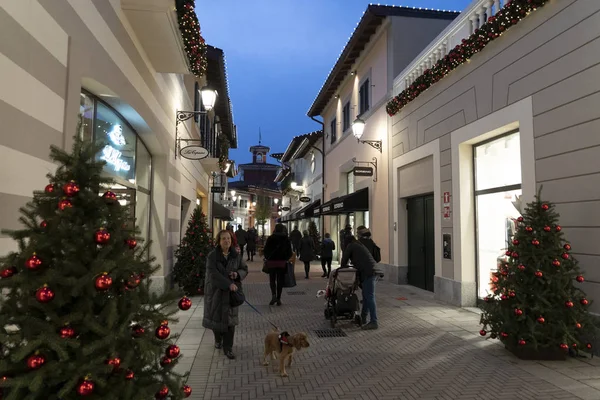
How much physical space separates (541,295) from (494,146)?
4.02 meters

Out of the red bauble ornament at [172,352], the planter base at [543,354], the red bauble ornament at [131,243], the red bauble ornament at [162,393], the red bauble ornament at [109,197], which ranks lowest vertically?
the planter base at [543,354]

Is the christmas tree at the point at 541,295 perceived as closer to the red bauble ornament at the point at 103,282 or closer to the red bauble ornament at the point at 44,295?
the red bauble ornament at the point at 103,282

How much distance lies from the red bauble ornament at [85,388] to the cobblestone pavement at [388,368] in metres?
2.43

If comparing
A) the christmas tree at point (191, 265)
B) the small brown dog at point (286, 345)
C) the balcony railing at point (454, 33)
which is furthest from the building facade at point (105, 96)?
the balcony railing at point (454, 33)

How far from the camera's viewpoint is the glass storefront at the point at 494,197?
7719mm

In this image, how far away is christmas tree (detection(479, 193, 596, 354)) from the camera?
512 centimetres

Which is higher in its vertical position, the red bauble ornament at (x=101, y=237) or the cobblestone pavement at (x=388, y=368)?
the red bauble ornament at (x=101, y=237)

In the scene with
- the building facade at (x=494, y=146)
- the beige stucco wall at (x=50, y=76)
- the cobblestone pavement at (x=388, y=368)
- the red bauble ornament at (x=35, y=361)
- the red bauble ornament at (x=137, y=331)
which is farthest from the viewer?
the building facade at (x=494, y=146)

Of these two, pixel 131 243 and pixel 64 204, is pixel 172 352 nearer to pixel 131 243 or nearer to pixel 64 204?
pixel 131 243

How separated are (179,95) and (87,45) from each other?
671 centimetres

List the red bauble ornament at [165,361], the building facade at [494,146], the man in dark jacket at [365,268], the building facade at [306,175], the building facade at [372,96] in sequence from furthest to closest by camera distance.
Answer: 1. the building facade at [306,175]
2. the building facade at [372,96]
3. the man in dark jacket at [365,268]
4. the building facade at [494,146]
5. the red bauble ornament at [165,361]

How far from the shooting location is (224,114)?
22.0 meters

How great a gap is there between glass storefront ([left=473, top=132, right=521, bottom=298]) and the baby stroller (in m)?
2.51

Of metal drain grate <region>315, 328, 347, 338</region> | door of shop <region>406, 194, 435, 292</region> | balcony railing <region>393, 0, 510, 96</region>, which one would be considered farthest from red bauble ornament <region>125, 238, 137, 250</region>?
door of shop <region>406, 194, 435, 292</region>
